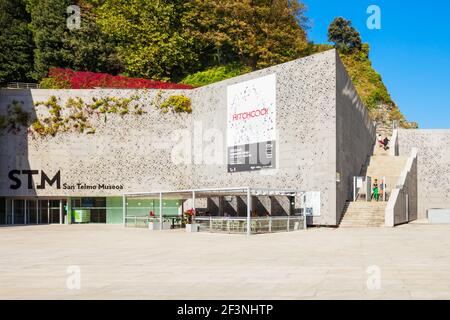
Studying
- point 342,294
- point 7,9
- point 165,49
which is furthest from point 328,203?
point 7,9

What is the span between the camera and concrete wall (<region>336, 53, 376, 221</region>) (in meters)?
34.6

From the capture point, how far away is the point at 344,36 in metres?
89.4

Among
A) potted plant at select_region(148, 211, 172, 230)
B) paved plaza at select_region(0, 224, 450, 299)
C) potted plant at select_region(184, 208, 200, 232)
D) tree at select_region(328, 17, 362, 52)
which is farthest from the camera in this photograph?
tree at select_region(328, 17, 362, 52)

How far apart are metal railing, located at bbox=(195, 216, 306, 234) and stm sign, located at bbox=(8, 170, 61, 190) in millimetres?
16463

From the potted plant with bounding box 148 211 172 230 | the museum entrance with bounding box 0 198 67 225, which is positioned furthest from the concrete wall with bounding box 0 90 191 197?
the potted plant with bounding box 148 211 172 230

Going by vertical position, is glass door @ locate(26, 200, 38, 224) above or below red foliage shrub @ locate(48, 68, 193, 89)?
below

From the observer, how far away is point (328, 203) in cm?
3338

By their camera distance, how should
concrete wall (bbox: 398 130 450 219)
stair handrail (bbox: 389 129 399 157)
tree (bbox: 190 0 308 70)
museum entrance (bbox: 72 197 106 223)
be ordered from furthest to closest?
tree (bbox: 190 0 308 70)
stair handrail (bbox: 389 129 399 157)
concrete wall (bbox: 398 130 450 219)
museum entrance (bbox: 72 197 106 223)

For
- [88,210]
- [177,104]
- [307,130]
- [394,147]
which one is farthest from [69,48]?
[394,147]

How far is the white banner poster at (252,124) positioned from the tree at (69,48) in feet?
76.6

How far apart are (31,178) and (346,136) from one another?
24.0 metres

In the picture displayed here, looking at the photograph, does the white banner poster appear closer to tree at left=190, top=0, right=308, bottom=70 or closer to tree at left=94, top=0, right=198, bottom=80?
tree at left=94, top=0, right=198, bottom=80

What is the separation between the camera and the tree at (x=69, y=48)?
5809 cm
